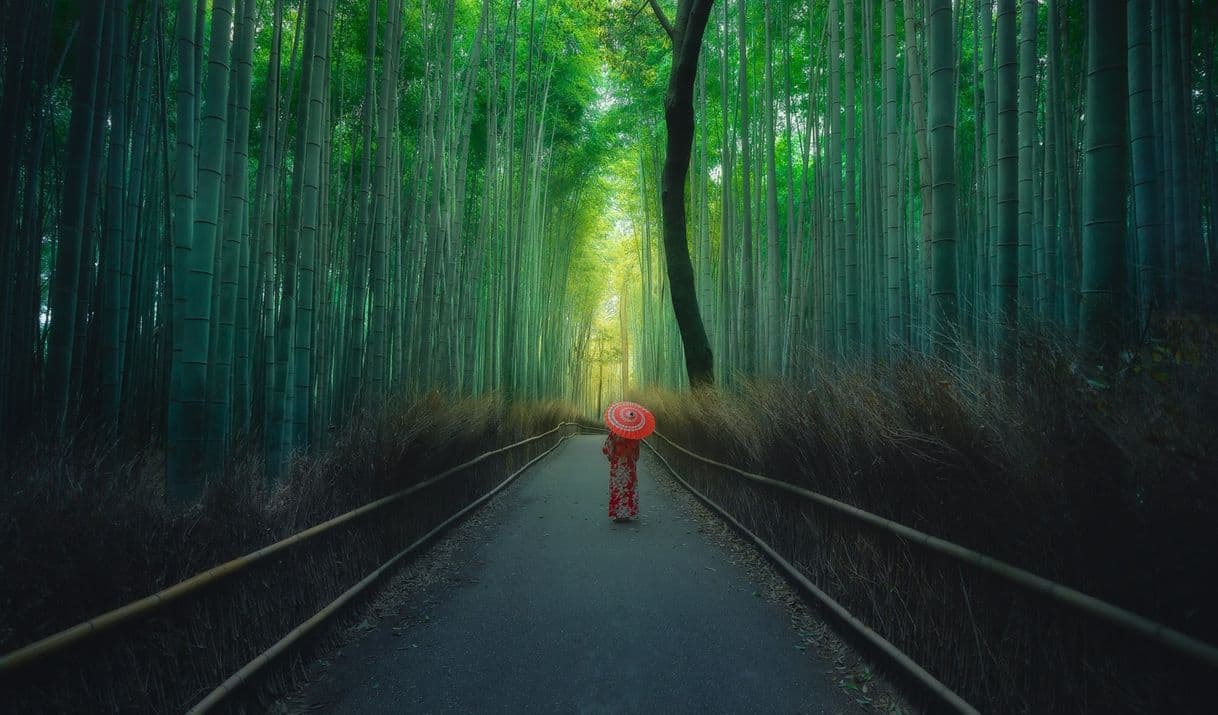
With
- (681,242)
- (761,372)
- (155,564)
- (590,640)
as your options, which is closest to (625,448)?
(761,372)

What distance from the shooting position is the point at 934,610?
5.80 ft

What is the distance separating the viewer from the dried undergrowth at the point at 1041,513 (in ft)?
3.42

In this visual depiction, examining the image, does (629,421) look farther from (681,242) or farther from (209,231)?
(209,231)

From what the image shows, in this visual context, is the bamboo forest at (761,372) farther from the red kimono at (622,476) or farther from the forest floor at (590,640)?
the red kimono at (622,476)

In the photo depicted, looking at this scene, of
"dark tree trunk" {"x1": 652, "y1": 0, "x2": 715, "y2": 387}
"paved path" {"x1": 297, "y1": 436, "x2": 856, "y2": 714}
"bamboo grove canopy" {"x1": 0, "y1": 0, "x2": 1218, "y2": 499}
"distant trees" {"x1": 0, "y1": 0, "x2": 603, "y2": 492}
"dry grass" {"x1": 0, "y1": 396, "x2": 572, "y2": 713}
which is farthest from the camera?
"dark tree trunk" {"x1": 652, "y1": 0, "x2": 715, "y2": 387}

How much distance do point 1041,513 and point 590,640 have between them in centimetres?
161

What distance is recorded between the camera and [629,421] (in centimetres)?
466

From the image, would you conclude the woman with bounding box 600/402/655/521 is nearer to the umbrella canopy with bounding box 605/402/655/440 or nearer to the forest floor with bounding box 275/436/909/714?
the umbrella canopy with bounding box 605/402/655/440

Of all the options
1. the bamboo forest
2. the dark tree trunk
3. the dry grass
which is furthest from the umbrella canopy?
the dry grass

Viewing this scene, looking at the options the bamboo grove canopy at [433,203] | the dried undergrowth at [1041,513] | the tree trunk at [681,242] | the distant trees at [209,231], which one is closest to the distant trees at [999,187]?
the bamboo grove canopy at [433,203]

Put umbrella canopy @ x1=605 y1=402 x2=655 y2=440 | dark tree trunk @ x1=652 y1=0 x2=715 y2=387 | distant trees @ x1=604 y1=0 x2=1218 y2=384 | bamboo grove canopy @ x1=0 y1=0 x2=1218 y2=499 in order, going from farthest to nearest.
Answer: dark tree trunk @ x1=652 y1=0 x2=715 y2=387, umbrella canopy @ x1=605 y1=402 x2=655 y2=440, bamboo grove canopy @ x1=0 y1=0 x2=1218 y2=499, distant trees @ x1=604 y1=0 x2=1218 y2=384

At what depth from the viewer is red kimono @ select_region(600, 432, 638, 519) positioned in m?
4.63

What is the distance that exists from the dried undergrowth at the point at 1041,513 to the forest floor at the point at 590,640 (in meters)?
0.32

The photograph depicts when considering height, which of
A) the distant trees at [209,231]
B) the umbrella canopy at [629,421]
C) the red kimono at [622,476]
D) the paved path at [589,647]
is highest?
the distant trees at [209,231]
